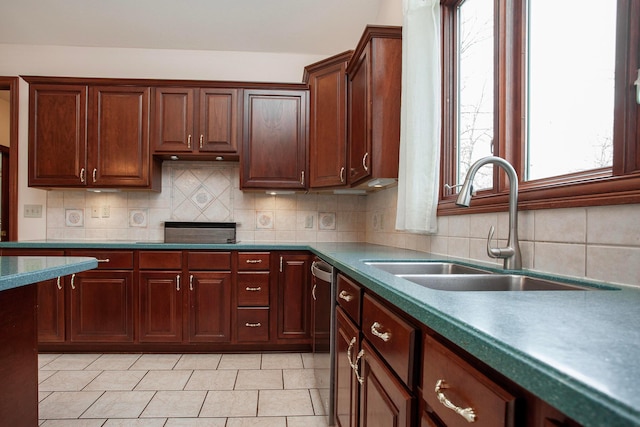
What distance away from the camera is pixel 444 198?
210cm

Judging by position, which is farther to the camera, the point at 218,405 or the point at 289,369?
the point at 289,369

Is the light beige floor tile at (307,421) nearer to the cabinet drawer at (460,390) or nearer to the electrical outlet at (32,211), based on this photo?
the cabinet drawer at (460,390)

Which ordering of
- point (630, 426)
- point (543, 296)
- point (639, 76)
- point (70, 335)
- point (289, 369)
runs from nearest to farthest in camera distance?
point (630, 426), point (543, 296), point (639, 76), point (289, 369), point (70, 335)

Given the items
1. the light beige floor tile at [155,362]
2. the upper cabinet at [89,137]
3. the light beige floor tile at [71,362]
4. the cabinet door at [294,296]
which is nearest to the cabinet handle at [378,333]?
the cabinet door at [294,296]

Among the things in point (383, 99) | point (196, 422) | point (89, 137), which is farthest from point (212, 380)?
point (89, 137)

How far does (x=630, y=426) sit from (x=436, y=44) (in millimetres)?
2012

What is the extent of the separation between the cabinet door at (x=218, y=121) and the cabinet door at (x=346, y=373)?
6.46 feet

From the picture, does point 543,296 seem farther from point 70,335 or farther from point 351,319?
point 70,335

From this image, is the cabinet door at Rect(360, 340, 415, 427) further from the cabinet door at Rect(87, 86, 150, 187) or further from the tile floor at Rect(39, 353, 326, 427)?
the cabinet door at Rect(87, 86, 150, 187)

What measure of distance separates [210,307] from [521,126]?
2419mm

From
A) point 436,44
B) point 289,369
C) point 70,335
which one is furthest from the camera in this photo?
point 70,335

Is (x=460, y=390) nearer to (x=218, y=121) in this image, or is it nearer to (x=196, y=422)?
(x=196, y=422)

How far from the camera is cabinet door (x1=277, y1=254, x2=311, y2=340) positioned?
2.91 m

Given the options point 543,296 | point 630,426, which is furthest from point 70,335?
point 630,426
